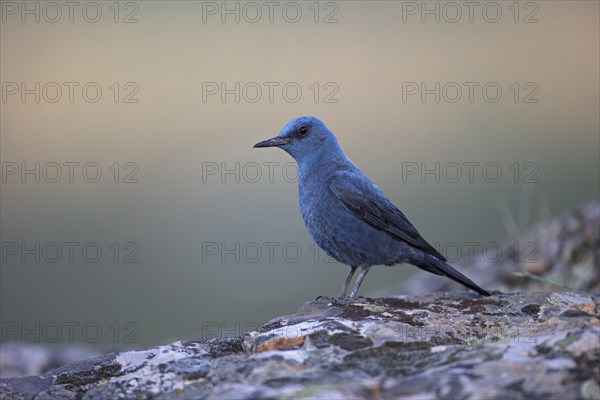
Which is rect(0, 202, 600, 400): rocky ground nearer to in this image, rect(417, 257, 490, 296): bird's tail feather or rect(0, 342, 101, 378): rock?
rect(417, 257, 490, 296): bird's tail feather

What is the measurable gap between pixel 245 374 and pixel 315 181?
3.31 meters

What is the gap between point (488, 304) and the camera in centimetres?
452

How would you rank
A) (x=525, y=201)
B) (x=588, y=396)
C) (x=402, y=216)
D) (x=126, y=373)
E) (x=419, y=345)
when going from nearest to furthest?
(x=588, y=396) < (x=419, y=345) < (x=126, y=373) < (x=402, y=216) < (x=525, y=201)

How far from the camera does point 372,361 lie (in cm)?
302

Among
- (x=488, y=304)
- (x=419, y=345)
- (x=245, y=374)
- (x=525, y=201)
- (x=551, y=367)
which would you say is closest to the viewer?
(x=551, y=367)

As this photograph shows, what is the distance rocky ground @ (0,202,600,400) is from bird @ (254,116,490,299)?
1.05 meters

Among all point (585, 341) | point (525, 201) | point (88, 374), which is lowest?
point (88, 374)

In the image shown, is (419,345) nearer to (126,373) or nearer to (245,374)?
(245,374)

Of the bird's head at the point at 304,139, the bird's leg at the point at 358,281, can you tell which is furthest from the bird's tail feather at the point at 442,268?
the bird's head at the point at 304,139

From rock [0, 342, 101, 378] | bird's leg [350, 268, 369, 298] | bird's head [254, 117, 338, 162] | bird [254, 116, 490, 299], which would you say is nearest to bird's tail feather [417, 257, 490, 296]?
bird [254, 116, 490, 299]

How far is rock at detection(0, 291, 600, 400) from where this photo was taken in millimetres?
2566

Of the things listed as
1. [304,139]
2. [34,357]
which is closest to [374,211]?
[304,139]

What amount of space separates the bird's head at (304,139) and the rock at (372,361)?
2226mm

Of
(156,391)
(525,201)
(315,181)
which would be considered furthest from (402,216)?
(156,391)
